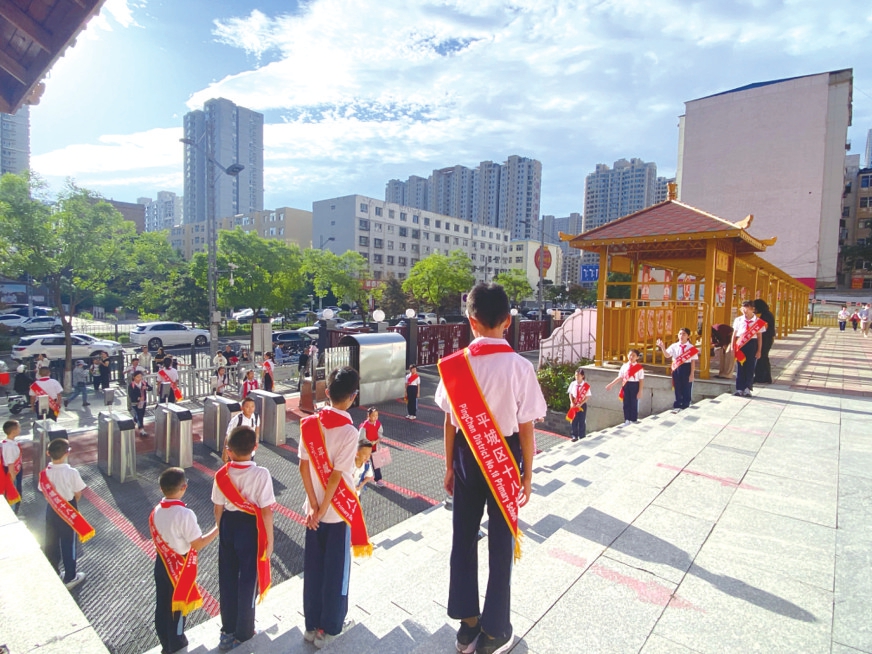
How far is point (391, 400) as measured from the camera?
14609mm

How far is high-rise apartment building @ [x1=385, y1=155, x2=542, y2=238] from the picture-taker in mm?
119688

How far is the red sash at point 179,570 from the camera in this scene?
3377 mm

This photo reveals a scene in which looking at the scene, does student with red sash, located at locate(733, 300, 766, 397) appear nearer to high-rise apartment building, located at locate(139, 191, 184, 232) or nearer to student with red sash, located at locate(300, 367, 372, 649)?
student with red sash, located at locate(300, 367, 372, 649)

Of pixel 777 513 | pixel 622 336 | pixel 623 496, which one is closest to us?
pixel 777 513

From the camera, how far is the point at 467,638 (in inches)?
98.2

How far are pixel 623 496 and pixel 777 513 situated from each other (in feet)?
4.07

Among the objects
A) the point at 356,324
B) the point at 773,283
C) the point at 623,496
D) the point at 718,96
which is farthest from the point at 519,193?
the point at 623,496

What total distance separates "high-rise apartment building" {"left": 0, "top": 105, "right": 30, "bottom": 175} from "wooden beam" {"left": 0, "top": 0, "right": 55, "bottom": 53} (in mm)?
124612

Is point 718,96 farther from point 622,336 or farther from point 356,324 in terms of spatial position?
point 622,336

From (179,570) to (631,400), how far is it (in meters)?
7.82

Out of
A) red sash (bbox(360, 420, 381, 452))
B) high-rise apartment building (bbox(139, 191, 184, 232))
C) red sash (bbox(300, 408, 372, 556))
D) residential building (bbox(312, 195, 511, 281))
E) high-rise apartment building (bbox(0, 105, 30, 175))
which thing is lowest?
red sash (bbox(360, 420, 381, 452))

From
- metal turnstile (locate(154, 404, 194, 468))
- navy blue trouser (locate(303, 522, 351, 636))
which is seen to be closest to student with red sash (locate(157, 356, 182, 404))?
metal turnstile (locate(154, 404, 194, 468))

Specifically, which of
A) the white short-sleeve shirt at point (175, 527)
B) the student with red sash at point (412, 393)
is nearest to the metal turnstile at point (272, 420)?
the student with red sash at point (412, 393)

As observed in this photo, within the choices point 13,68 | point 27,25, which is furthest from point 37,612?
point 13,68
